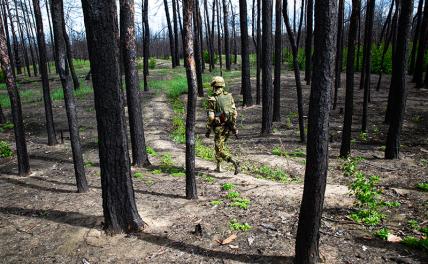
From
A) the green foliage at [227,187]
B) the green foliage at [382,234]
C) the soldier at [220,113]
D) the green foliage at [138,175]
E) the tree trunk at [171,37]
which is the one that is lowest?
the green foliage at [138,175]

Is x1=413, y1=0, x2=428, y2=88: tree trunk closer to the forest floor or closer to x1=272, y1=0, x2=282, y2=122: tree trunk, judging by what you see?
the forest floor

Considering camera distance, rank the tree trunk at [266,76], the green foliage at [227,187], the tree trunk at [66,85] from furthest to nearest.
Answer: the tree trunk at [266,76] → the green foliage at [227,187] → the tree trunk at [66,85]

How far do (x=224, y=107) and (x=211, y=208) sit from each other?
2725mm

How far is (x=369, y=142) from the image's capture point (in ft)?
37.0

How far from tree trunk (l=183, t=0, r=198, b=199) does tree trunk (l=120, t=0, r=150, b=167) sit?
A: 295cm

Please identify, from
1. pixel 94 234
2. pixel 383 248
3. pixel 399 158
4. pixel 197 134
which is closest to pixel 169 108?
pixel 197 134

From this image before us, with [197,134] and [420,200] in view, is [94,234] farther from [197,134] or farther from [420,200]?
[197,134]

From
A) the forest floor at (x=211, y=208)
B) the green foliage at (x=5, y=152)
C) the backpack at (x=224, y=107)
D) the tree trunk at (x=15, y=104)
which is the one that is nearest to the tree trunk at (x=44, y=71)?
the forest floor at (x=211, y=208)

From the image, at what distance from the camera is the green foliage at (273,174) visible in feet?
27.0

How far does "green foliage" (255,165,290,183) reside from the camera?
27.0 feet

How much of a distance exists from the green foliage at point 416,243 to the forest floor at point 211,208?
72mm

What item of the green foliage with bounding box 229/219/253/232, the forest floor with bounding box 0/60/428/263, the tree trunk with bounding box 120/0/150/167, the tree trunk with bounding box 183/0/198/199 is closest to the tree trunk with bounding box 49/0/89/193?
the forest floor with bounding box 0/60/428/263

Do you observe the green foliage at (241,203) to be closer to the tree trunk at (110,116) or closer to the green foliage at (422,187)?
the tree trunk at (110,116)

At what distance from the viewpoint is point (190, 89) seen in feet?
19.4
